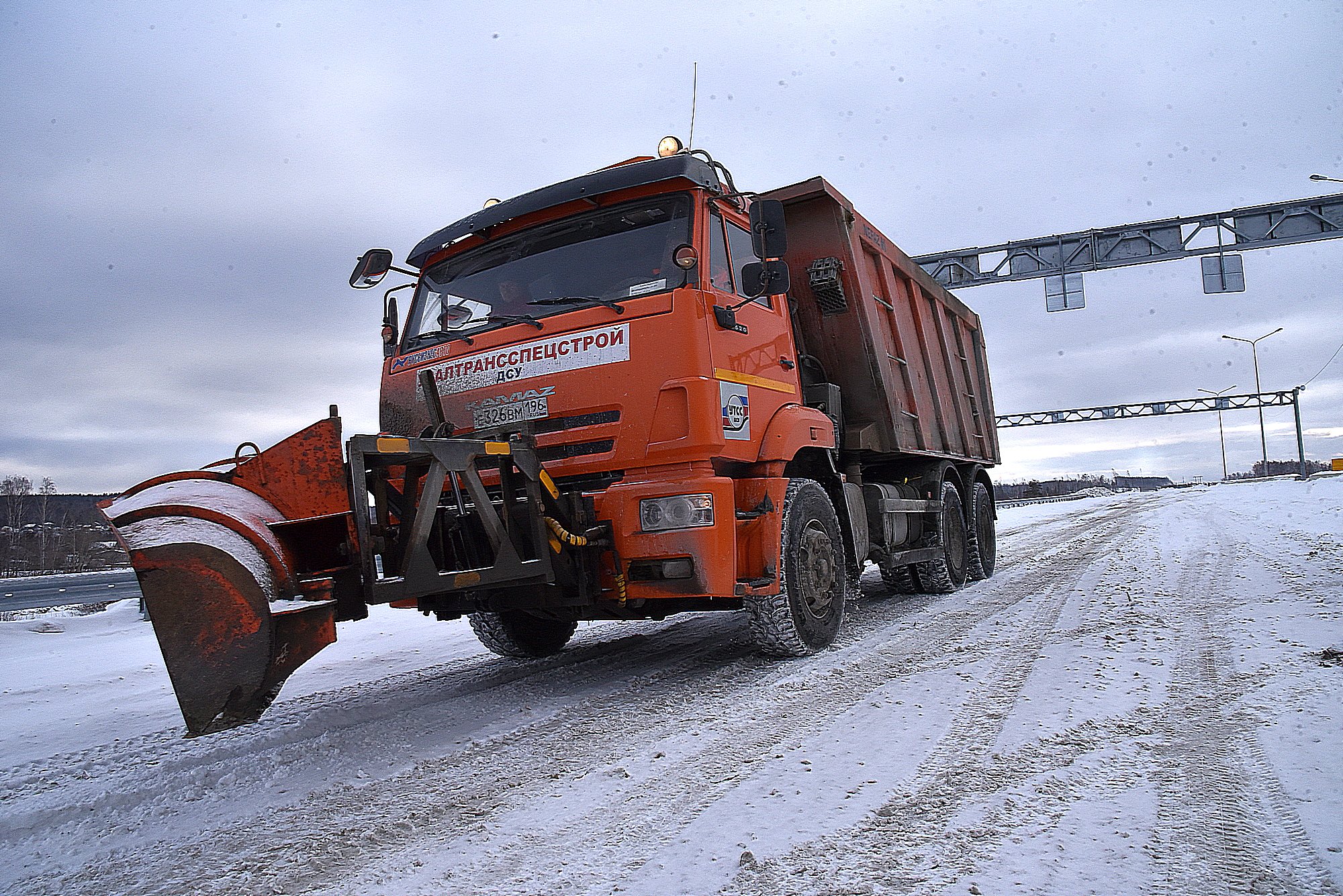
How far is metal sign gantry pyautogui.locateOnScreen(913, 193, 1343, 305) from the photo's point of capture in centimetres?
1758

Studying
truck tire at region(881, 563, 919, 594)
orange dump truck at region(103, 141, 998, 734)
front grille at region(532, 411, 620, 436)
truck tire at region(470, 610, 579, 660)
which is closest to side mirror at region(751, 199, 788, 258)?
orange dump truck at region(103, 141, 998, 734)

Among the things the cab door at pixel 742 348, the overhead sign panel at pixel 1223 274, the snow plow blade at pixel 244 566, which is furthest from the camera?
the overhead sign panel at pixel 1223 274

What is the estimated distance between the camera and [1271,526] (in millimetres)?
15133

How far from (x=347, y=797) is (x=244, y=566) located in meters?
0.98

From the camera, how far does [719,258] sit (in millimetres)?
5012

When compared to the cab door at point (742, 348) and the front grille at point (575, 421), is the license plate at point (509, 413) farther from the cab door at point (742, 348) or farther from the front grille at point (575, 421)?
the cab door at point (742, 348)

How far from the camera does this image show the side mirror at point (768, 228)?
16.1ft

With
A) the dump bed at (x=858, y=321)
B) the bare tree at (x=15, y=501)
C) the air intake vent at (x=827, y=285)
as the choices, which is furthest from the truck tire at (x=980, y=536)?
the bare tree at (x=15, y=501)

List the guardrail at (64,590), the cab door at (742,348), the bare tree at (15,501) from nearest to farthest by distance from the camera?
1. the cab door at (742,348)
2. the guardrail at (64,590)
3. the bare tree at (15,501)

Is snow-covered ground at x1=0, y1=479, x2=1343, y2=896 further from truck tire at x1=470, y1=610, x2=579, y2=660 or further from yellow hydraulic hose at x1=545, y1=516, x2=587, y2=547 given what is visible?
yellow hydraulic hose at x1=545, y1=516, x2=587, y2=547

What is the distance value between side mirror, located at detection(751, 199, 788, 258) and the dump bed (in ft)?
6.11

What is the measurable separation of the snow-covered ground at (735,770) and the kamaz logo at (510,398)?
1.68 meters

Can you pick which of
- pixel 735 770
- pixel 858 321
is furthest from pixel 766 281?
pixel 735 770

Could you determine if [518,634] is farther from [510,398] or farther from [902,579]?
[902,579]
